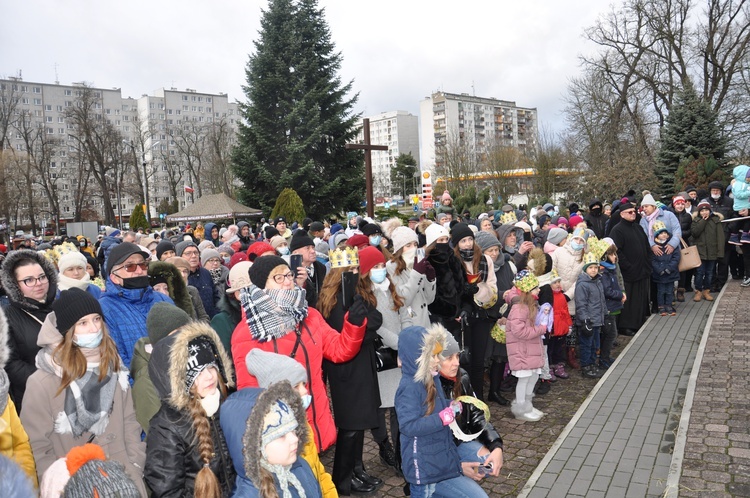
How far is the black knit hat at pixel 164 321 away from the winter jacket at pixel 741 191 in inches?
452

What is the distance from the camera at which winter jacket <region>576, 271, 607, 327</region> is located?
7453mm

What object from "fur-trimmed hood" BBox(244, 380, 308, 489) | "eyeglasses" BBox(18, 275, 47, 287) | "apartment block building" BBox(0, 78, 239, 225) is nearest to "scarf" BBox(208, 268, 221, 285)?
"eyeglasses" BBox(18, 275, 47, 287)

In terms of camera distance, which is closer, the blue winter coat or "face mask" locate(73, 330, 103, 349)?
"face mask" locate(73, 330, 103, 349)

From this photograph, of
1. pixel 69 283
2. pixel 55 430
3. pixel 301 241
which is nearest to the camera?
pixel 55 430

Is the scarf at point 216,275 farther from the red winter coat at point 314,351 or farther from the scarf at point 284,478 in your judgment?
the scarf at point 284,478

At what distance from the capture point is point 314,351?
3953 mm

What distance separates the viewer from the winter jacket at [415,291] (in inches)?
209

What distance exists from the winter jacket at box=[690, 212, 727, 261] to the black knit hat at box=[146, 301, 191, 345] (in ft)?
33.8

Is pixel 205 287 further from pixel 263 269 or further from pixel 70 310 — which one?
pixel 70 310

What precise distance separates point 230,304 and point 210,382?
2.25m

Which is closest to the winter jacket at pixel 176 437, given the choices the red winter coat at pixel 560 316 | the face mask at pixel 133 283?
the face mask at pixel 133 283

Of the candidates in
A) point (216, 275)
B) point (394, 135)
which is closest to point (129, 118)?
point (394, 135)

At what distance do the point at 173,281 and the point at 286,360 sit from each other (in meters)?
2.63

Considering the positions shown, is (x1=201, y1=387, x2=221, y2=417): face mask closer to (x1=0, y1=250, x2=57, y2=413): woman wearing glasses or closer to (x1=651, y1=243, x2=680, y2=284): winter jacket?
(x1=0, y1=250, x2=57, y2=413): woman wearing glasses
